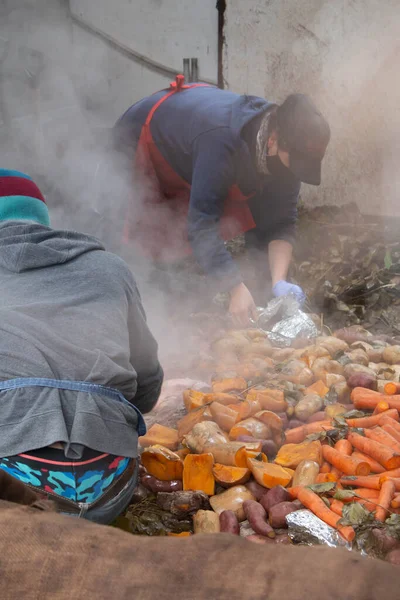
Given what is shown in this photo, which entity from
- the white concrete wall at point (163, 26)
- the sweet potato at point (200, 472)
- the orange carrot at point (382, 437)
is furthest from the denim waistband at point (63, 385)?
the white concrete wall at point (163, 26)

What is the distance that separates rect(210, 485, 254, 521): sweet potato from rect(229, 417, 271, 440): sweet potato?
327 millimetres

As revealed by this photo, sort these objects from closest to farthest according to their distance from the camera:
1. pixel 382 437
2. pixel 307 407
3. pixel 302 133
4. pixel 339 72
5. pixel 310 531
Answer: pixel 310 531 → pixel 382 437 → pixel 307 407 → pixel 302 133 → pixel 339 72

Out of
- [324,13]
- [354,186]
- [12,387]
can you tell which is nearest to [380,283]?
[354,186]

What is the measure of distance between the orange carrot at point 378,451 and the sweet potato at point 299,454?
16 centimetres

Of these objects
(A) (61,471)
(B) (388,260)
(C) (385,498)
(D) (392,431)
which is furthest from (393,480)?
(B) (388,260)

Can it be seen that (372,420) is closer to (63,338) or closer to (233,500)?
(233,500)

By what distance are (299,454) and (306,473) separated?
0.61 feet

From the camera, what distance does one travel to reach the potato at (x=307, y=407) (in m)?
2.71

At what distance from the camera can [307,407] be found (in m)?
2.71

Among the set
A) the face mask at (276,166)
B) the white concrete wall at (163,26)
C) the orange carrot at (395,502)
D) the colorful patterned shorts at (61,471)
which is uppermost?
the white concrete wall at (163,26)

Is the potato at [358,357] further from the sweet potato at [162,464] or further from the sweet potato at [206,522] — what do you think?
the sweet potato at [206,522]

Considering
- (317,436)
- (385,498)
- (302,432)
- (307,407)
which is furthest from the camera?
(307,407)

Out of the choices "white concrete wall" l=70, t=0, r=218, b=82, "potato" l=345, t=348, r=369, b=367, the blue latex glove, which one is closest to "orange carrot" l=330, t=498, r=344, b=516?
"potato" l=345, t=348, r=369, b=367

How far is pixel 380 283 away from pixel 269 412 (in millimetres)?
2216
